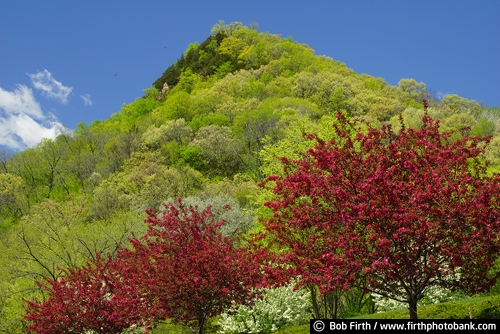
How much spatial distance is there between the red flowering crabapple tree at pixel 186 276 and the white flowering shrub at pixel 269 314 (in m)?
3.89

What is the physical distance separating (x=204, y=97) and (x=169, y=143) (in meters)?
21.5

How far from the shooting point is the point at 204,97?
80812 millimetres

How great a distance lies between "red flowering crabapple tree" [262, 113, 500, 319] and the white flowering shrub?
873 cm

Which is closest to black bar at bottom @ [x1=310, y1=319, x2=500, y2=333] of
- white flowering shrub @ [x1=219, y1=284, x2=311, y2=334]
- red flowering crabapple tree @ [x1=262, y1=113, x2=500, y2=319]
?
red flowering crabapple tree @ [x1=262, y1=113, x2=500, y2=319]

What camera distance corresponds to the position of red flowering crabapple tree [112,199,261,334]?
13484 millimetres

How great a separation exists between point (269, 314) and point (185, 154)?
137 feet

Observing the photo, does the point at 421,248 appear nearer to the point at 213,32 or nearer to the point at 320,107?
the point at 320,107

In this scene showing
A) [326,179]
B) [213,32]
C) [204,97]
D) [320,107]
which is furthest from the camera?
[213,32]

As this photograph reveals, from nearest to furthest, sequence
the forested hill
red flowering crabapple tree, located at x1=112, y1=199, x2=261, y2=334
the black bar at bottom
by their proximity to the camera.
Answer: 1. the black bar at bottom
2. red flowering crabapple tree, located at x1=112, y1=199, x2=261, y2=334
3. the forested hill

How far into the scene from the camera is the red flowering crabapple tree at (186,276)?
13.5 meters

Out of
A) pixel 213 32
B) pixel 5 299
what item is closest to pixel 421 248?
pixel 5 299

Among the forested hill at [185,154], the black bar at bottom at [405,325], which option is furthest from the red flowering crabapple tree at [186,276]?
the forested hill at [185,154]

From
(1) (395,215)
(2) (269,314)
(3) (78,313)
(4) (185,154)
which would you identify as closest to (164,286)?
(3) (78,313)

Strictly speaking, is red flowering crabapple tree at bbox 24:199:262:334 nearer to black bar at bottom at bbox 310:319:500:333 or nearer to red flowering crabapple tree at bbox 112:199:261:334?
red flowering crabapple tree at bbox 112:199:261:334
